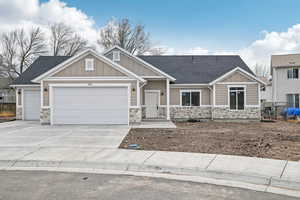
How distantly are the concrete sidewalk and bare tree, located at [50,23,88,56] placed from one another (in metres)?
32.7

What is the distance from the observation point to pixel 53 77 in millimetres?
14562

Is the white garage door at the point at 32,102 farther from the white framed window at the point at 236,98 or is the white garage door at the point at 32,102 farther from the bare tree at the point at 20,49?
the bare tree at the point at 20,49

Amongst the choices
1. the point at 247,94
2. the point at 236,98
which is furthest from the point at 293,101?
the point at 236,98

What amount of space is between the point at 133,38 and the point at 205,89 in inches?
866

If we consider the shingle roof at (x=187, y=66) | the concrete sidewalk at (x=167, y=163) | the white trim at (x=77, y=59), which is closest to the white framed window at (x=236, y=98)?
the shingle roof at (x=187, y=66)

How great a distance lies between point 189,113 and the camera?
1834cm

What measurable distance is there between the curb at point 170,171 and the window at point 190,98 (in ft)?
41.5

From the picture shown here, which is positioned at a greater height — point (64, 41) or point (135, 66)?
point (64, 41)

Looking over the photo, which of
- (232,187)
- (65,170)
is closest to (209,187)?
(232,187)

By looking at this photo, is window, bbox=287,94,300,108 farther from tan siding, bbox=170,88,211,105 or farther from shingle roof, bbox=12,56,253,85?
tan siding, bbox=170,88,211,105

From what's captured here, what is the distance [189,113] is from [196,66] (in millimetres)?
4496

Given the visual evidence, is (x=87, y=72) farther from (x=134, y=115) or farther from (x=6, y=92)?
(x=6, y=92)

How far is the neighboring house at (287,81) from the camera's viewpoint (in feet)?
78.3

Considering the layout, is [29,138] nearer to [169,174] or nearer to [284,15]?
[169,174]
